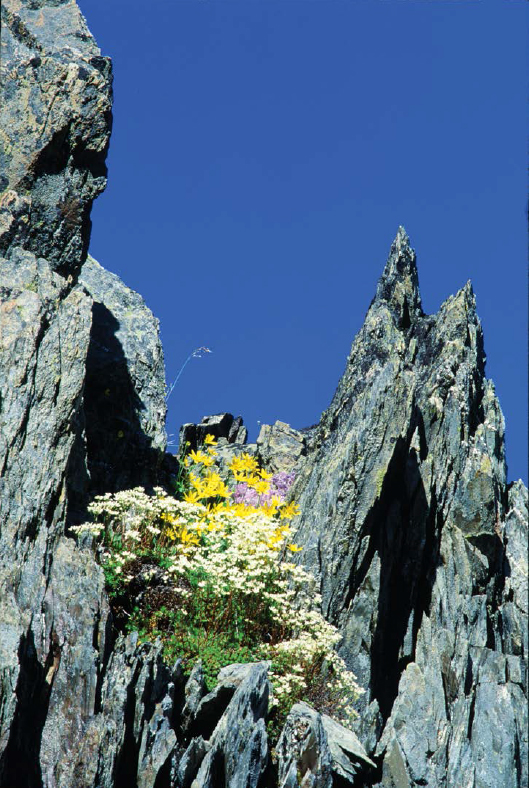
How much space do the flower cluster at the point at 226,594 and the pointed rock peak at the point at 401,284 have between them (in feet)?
19.6

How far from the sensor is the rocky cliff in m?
8.03

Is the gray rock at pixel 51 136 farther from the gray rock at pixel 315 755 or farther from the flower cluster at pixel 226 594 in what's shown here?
the gray rock at pixel 315 755

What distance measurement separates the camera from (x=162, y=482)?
14508mm

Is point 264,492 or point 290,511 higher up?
point 264,492

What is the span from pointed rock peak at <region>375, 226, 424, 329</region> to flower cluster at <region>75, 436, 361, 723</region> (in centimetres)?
599

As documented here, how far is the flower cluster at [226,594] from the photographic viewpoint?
32.1ft

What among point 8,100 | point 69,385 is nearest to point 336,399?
point 69,385

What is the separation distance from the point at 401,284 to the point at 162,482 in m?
6.36

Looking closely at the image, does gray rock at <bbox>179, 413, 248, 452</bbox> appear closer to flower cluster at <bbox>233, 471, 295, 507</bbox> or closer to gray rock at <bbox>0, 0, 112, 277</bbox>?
flower cluster at <bbox>233, 471, 295, 507</bbox>

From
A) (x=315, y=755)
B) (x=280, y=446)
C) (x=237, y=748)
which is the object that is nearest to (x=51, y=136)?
(x=280, y=446)

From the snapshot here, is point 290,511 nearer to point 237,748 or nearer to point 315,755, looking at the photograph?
point 315,755

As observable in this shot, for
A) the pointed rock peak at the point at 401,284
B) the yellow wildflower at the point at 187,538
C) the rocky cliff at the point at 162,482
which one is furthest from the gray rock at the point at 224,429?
the yellow wildflower at the point at 187,538

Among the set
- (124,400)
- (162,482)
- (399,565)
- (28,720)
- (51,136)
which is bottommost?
(28,720)

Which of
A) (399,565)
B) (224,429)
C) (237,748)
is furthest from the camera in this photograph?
(224,429)
